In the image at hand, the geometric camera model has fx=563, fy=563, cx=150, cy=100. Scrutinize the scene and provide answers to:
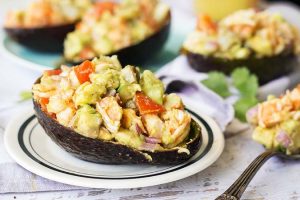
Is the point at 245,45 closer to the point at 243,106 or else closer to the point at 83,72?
the point at 243,106

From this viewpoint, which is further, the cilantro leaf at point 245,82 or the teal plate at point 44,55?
the teal plate at point 44,55

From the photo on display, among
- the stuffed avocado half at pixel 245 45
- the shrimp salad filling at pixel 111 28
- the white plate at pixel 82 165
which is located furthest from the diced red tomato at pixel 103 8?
the white plate at pixel 82 165

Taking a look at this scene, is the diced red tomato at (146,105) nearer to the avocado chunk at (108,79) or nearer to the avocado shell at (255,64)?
the avocado chunk at (108,79)

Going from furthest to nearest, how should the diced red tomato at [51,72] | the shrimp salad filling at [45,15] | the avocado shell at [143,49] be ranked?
1. the shrimp salad filling at [45,15]
2. the avocado shell at [143,49]
3. the diced red tomato at [51,72]

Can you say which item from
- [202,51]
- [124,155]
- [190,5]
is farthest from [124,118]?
[190,5]

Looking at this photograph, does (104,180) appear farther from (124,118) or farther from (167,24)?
(167,24)

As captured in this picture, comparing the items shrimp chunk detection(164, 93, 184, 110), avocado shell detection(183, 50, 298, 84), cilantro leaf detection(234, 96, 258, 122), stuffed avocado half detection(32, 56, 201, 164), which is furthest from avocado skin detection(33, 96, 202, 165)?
avocado shell detection(183, 50, 298, 84)

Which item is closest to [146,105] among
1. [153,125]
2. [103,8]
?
[153,125]

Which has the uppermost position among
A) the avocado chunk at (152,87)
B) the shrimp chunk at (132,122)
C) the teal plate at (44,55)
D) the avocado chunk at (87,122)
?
the avocado chunk at (152,87)
